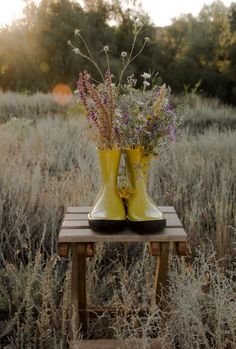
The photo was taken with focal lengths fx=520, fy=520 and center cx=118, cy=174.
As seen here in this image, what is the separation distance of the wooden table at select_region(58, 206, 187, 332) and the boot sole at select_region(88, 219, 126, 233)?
2 cm

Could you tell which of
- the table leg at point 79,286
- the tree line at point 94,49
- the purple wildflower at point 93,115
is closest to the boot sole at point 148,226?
the table leg at point 79,286

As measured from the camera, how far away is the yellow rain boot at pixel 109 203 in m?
2.29

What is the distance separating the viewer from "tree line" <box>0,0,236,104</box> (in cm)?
2145

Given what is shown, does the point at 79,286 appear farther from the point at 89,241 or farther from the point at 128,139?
the point at 128,139

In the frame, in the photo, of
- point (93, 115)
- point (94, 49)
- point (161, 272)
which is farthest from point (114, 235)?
point (94, 49)

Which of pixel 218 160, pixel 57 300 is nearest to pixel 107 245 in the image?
pixel 57 300

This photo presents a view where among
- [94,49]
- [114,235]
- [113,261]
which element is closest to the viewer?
[114,235]

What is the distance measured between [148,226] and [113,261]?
780mm

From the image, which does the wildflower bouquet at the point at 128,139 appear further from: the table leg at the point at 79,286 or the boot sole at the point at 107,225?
the table leg at the point at 79,286

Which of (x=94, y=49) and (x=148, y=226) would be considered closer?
(x=148, y=226)

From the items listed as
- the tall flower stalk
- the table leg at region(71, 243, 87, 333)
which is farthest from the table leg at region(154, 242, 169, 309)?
the tall flower stalk

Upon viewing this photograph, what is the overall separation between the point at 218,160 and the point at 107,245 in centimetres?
274

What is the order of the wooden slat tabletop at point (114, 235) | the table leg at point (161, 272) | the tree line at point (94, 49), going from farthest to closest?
the tree line at point (94, 49), the table leg at point (161, 272), the wooden slat tabletop at point (114, 235)

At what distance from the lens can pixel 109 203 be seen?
233cm
